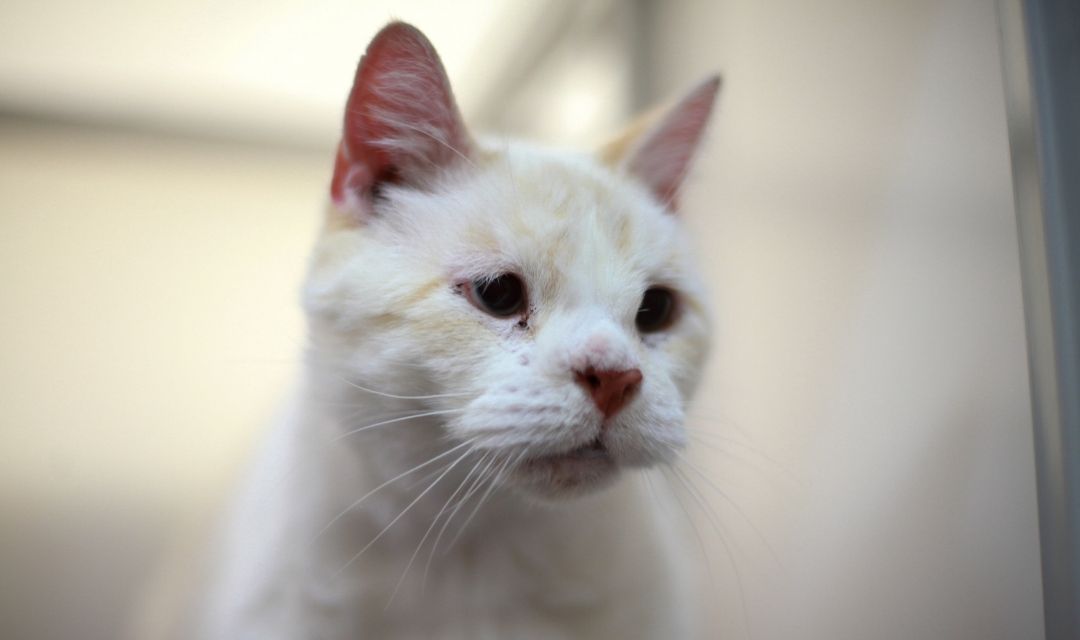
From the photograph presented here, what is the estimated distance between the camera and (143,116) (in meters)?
1.27

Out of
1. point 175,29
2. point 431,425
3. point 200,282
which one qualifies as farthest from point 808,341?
point 175,29

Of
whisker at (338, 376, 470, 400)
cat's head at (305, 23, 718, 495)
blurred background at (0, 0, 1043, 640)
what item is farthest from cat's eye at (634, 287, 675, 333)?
whisker at (338, 376, 470, 400)

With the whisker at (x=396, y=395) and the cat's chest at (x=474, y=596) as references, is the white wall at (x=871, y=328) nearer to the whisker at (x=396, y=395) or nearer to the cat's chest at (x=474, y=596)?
the cat's chest at (x=474, y=596)

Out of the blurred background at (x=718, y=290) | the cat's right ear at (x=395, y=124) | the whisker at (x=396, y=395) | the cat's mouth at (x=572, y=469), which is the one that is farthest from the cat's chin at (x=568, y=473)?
the cat's right ear at (x=395, y=124)

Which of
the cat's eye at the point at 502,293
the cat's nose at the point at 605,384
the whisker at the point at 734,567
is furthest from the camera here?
the whisker at the point at 734,567

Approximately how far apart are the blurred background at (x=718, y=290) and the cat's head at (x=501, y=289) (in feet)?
0.67

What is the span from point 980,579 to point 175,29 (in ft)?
4.61

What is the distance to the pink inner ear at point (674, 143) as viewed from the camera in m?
1.05

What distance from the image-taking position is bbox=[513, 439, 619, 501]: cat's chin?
79cm

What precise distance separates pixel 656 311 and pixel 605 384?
10.0 inches

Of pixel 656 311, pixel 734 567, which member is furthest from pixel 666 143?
pixel 734 567

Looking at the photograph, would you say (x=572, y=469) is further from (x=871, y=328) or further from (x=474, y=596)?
(x=871, y=328)

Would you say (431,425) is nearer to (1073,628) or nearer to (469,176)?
(469,176)

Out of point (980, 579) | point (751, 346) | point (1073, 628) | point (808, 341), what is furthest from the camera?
point (751, 346)
